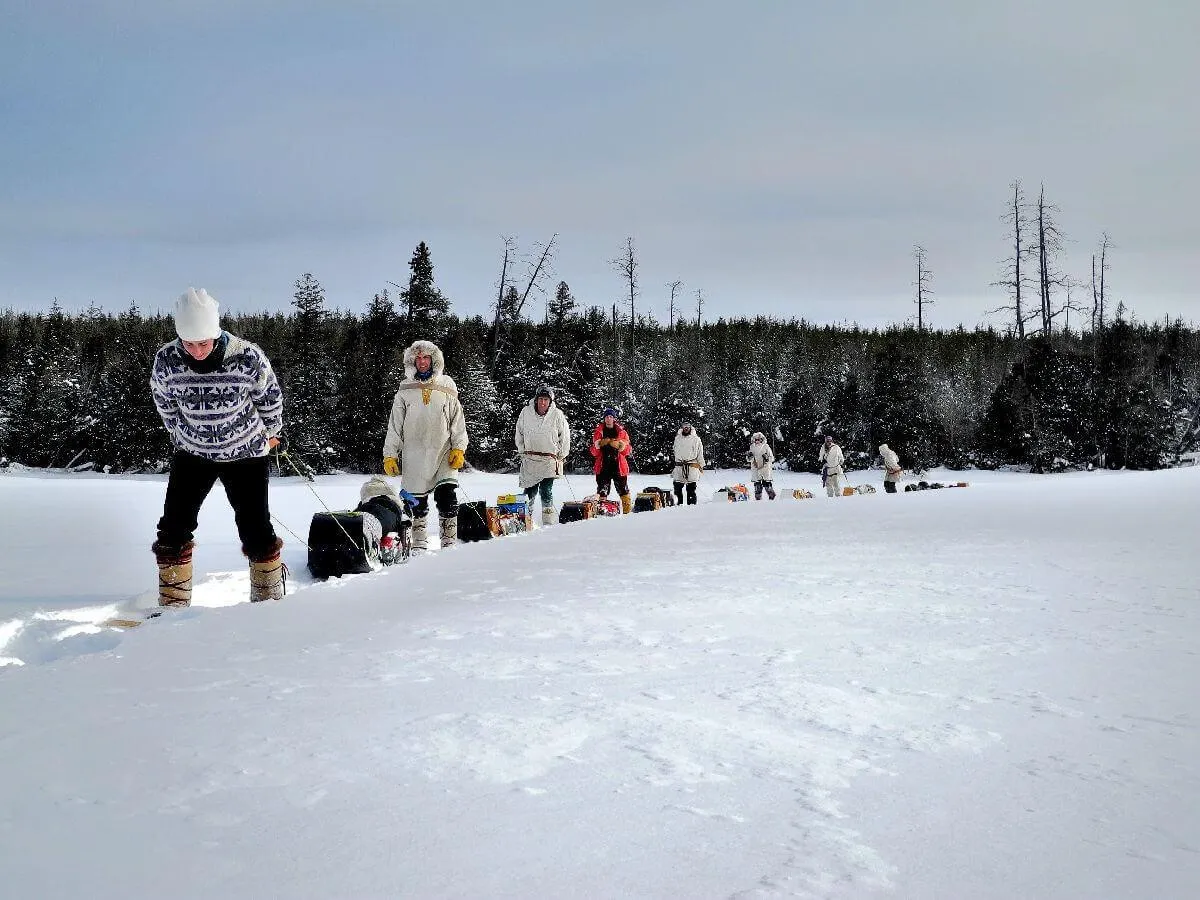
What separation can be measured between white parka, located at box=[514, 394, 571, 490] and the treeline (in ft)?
88.5

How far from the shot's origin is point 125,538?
8055 mm

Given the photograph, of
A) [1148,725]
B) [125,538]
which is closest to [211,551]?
[125,538]

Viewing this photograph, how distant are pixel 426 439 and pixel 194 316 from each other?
146 inches

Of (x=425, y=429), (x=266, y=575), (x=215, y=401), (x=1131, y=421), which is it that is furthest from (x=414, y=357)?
(x=1131, y=421)

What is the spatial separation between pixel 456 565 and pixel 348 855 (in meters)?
4.13

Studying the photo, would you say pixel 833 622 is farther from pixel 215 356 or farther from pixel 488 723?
pixel 215 356

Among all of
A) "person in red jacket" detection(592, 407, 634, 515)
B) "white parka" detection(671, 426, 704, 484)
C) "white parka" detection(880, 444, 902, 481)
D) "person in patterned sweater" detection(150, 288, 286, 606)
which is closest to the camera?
"person in patterned sweater" detection(150, 288, 286, 606)

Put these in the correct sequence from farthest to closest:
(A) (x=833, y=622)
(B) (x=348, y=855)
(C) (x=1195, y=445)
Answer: (C) (x=1195, y=445) < (A) (x=833, y=622) < (B) (x=348, y=855)

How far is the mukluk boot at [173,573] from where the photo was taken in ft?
16.8

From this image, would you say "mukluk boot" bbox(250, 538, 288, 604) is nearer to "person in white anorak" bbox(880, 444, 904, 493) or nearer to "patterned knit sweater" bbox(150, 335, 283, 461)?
"patterned knit sweater" bbox(150, 335, 283, 461)

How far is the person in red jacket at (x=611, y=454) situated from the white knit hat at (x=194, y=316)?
27.7 ft

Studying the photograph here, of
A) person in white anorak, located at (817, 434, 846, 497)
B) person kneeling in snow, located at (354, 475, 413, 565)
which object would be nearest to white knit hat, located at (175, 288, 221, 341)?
person kneeling in snow, located at (354, 475, 413, 565)

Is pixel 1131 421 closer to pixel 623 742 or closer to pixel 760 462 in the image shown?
pixel 760 462

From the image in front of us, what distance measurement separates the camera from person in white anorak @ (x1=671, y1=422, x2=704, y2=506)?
53.3ft
